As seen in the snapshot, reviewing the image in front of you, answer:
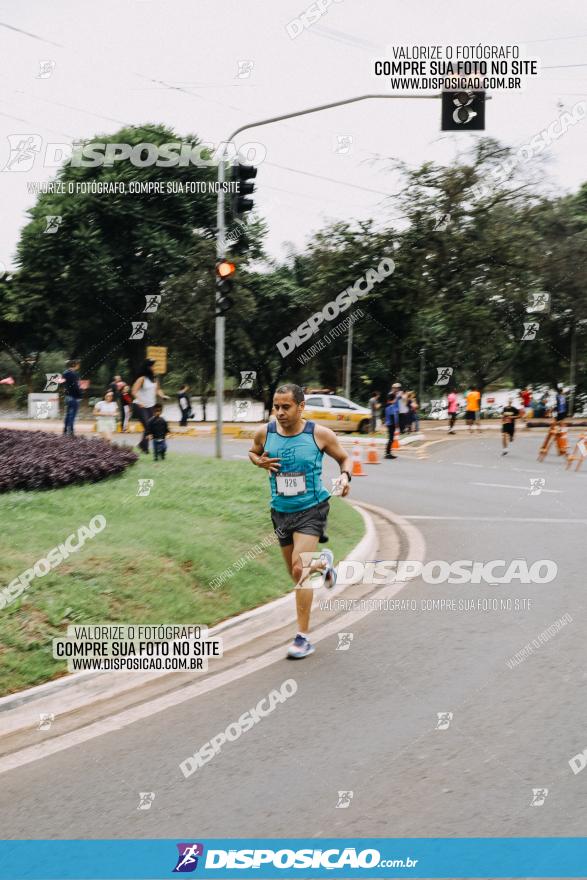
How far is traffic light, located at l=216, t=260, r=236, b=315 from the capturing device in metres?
16.3

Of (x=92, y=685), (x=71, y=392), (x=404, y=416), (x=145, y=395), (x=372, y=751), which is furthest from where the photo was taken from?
(x=404, y=416)

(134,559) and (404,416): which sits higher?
(404,416)

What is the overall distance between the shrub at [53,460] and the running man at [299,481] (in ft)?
16.0

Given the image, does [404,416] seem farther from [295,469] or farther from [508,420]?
[295,469]

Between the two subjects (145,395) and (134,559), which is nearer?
(134,559)

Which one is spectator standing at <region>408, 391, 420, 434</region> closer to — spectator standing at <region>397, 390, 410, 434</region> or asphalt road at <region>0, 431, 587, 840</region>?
spectator standing at <region>397, 390, 410, 434</region>

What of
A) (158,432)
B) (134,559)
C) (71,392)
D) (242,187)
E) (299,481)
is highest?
(242,187)

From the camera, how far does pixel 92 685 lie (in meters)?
6.00

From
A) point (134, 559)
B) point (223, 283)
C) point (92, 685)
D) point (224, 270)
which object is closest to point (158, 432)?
point (223, 283)

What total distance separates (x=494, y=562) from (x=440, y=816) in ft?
20.4

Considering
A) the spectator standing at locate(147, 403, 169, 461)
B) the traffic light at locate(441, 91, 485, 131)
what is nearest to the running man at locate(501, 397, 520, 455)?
the spectator standing at locate(147, 403, 169, 461)

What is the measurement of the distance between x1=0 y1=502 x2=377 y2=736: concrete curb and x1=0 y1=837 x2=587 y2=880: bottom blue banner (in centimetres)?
147

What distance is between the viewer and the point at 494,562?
33.5 ft

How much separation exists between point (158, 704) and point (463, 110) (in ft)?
35.3
